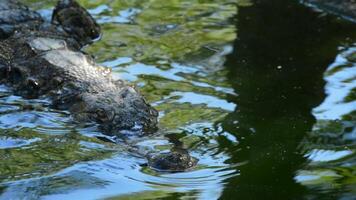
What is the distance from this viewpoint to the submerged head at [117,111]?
6.31 m

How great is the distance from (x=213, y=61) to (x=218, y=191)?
3.33 meters

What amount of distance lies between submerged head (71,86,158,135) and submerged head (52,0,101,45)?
2.43 metres

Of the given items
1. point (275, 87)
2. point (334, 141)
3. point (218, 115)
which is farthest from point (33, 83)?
point (334, 141)

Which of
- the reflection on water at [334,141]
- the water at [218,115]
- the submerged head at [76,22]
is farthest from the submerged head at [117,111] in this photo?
the submerged head at [76,22]

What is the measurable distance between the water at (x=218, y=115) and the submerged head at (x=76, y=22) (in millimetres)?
207

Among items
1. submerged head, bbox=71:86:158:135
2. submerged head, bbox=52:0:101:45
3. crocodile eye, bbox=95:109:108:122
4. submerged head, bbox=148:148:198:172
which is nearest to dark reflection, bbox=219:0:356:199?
submerged head, bbox=148:148:198:172

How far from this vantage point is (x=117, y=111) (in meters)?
6.47

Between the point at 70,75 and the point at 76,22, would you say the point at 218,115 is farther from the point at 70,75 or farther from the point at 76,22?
the point at 76,22

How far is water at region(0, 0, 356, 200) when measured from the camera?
17.1ft

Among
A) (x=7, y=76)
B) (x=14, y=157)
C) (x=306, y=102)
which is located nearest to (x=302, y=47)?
(x=306, y=102)

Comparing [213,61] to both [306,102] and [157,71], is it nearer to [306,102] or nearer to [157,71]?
[157,71]

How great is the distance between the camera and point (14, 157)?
586 centimetres

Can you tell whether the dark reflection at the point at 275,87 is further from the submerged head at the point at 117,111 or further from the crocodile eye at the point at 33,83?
the crocodile eye at the point at 33,83

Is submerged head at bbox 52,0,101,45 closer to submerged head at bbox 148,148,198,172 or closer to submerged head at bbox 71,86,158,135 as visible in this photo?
submerged head at bbox 71,86,158,135
